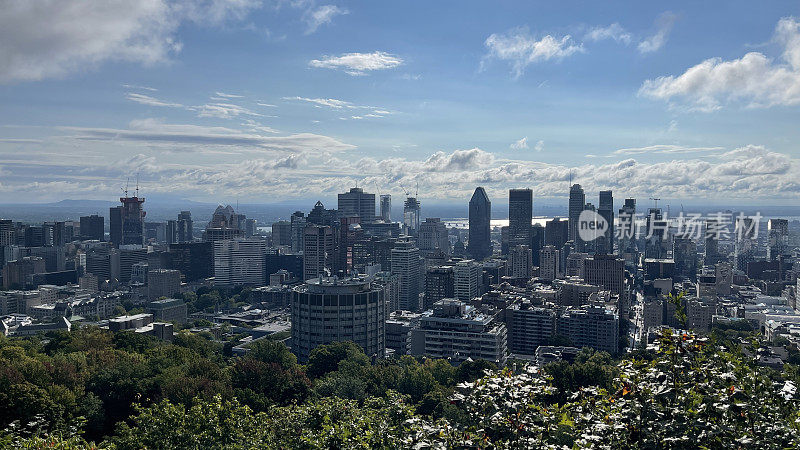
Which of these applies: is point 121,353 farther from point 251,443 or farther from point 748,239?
point 748,239

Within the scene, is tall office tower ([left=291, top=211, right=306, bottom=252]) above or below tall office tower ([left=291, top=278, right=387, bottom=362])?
above

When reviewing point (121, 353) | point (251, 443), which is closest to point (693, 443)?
point (251, 443)

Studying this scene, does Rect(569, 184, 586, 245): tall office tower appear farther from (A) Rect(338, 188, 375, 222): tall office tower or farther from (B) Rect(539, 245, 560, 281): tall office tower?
(A) Rect(338, 188, 375, 222): tall office tower

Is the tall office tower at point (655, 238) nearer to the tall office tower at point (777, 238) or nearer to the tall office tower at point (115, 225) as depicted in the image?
the tall office tower at point (777, 238)

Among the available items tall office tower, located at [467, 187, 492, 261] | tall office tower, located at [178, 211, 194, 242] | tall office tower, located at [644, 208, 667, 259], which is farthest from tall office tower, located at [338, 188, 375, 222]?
tall office tower, located at [644, 208, 667, 259]

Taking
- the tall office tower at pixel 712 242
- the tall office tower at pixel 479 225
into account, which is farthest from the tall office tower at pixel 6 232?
the tall office tower at pixel 712 242

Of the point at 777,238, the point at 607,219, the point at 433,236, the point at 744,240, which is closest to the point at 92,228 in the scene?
the point at 433,236

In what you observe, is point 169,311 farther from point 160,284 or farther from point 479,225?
point 479,225
